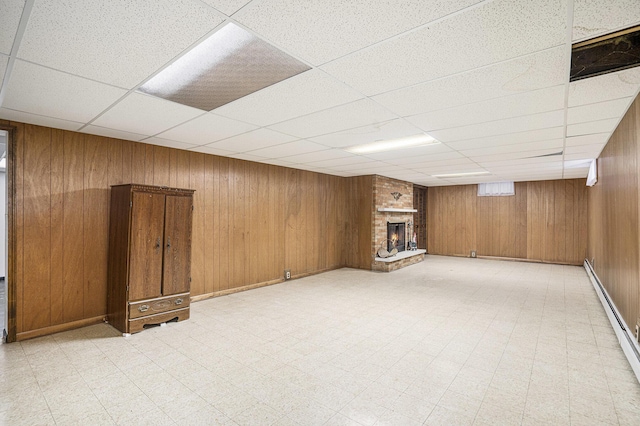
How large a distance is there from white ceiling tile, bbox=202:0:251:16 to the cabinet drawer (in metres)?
3.35

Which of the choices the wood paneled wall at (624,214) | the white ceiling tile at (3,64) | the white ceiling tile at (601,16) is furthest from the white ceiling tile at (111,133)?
the wood paneled wall at (624,214)

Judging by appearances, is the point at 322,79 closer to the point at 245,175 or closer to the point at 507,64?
the point at 507,64

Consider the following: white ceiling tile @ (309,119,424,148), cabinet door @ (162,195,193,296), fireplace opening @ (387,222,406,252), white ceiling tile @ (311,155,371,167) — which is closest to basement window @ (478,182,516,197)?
fireplace opening @ (387,222,406,252)

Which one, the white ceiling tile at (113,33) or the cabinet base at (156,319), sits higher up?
the white ceiling tile at (113,33)

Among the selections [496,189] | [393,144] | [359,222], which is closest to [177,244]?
[393,144]

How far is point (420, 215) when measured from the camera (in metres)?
10.9

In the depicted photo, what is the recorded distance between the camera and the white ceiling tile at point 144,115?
2.76 meters

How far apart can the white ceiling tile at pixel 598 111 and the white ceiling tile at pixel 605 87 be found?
13 centimetres

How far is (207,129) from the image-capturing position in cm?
362

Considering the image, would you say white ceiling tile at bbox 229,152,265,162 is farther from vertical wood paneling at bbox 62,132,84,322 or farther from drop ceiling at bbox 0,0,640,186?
vertical wood paneling at bbox 62,132,84,322

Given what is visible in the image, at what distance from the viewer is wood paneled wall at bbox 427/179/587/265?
853cm

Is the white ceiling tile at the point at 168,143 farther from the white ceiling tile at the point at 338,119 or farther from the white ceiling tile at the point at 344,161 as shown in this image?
the white ceiling tile at the point at 344,161

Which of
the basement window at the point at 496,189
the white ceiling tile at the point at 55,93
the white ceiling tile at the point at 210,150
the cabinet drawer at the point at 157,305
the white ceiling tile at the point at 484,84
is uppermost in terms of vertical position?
the white ceiling tile at the point at 210,150

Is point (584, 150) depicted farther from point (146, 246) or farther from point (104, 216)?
point (104, 216)
